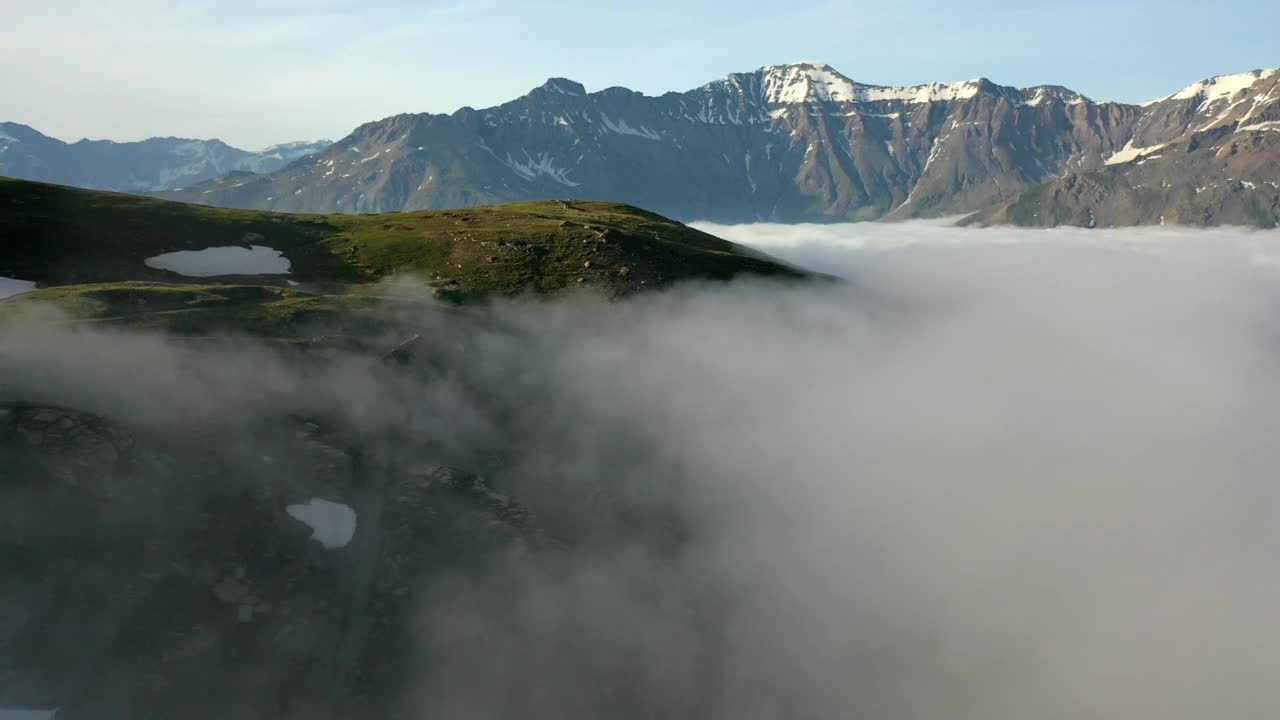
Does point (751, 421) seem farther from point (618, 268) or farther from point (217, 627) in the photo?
point (217, 627)

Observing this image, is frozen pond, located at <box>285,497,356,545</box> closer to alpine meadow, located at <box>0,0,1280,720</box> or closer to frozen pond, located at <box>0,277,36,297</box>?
alpine meadow, located at <box>0,0,1280,720</box>

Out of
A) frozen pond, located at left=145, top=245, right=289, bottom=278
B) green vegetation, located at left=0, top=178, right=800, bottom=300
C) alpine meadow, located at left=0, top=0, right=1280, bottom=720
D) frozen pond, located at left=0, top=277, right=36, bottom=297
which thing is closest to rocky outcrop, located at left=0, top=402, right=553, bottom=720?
alpine meadow, located at left=0, top=0, right=1280, bottom=720

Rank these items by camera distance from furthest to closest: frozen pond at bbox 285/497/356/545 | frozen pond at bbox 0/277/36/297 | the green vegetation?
1. the green vegetation
2. frozen pond at bbox 0/277/36/297
3. frozen pond at bbox 285/497/356/545

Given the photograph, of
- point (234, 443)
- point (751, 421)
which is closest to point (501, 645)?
point (234, 443)

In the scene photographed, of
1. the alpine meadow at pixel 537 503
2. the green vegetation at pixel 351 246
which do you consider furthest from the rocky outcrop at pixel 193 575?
the green vegetation at pixel 351 246

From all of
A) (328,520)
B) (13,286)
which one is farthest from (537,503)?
(13,286)

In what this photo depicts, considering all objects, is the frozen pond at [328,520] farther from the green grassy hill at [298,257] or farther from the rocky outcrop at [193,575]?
the green grassy hill at [298,257]

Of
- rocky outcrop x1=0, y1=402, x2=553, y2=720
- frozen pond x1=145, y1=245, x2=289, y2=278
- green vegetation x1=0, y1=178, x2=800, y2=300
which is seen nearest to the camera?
rocky outcrop x1=0, y1=402, x2=553, y2=720
